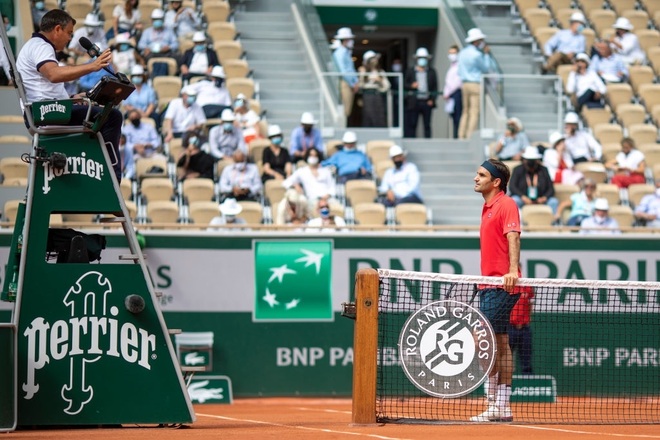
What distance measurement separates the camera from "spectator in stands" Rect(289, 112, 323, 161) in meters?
19.1

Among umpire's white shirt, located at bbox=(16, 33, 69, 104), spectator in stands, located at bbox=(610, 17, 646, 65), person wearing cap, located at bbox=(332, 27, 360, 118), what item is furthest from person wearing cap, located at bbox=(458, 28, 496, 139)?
umpire's white shirt, located at bbox=(16, 33, 69, 104)

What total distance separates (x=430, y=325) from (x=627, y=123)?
13174 mm

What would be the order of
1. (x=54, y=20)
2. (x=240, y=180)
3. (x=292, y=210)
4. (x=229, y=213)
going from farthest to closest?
(x=240, y=180) → (x=292, y=210) → (x=229, y=213) → (x=54, y=20)

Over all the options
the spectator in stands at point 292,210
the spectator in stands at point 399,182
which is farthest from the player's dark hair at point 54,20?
the spectator in stands at point 399,182

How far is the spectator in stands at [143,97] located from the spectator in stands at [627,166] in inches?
280

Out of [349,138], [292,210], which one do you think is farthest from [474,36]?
[292,210]

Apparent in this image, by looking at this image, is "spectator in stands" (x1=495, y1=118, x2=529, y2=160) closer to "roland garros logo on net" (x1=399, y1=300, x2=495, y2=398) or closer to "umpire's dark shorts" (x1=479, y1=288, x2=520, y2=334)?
"umpire's dark shorts" (x1=479, y1=288, x2=520, y2=334)

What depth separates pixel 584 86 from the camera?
72.1 feet

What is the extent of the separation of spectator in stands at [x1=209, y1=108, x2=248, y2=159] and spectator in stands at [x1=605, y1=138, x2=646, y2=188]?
5.81 metres

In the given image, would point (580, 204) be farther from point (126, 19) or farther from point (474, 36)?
point (126, 19)

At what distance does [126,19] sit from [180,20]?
3.10 feet

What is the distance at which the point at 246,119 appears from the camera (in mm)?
19906

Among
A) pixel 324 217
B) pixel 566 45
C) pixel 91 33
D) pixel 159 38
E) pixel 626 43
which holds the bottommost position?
pixel 324 217

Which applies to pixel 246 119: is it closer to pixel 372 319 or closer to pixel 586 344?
pixel 586 344
